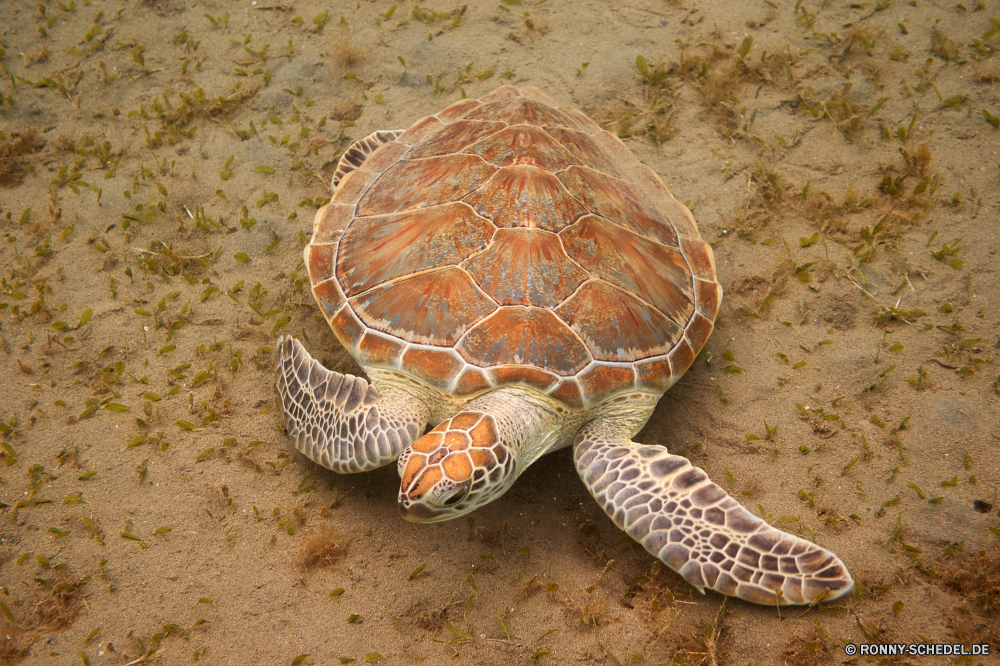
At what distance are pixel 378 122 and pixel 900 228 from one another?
3.25 metres

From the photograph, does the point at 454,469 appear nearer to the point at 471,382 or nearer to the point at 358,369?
the point at 471,382

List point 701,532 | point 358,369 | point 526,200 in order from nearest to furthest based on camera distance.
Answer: point 701,532, point 526,200, point 358,369

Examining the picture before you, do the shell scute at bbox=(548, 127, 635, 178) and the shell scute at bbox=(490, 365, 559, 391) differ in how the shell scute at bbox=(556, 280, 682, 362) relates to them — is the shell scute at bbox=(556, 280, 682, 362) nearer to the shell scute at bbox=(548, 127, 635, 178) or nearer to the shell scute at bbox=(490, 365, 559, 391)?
the shell scute at bbox=(490, 365, 559, 391)

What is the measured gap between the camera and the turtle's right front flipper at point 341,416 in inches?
92.2

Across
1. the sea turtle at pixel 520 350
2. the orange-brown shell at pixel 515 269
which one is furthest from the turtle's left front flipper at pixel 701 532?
the orange-brown shell at pixel 515 269

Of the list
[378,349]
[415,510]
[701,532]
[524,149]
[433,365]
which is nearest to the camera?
[415,510]

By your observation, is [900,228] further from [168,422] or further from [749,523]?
[168,422]

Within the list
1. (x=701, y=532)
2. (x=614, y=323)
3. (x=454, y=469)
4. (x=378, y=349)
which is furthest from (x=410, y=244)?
(x=701, y=532)

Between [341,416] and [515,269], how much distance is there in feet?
3.03

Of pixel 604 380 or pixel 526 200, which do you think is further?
pixel 526 200

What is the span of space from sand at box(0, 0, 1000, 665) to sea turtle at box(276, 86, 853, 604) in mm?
235

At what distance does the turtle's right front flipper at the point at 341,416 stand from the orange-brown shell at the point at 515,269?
0.17 meters

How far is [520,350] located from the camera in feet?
7.49

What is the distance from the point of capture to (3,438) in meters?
2.58
